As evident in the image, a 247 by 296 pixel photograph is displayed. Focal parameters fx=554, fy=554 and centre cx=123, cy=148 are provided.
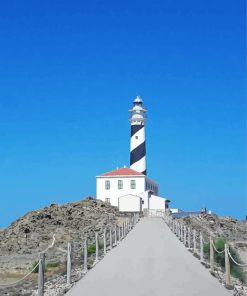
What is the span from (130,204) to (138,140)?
9.73 meters

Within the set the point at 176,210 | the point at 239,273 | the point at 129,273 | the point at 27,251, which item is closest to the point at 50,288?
the point at 129,273

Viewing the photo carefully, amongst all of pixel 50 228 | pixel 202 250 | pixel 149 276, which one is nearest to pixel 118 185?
pixel 50 228

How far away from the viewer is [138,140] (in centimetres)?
5588

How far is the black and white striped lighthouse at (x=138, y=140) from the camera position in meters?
55.3

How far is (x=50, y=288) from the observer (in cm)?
1315

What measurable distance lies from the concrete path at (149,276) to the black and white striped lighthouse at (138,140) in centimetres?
3549

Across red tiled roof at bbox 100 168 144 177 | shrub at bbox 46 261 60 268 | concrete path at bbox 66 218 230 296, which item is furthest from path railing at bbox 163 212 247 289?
red tiled roof at bbox 100 168 144 177

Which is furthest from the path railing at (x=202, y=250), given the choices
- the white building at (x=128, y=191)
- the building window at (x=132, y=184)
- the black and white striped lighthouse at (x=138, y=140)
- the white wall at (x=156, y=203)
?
the black and white striped lighthouse at (x=138, y=140)

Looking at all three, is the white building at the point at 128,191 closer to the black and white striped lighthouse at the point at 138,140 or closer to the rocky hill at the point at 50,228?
the black and white striped lighthouse at the point at 138,140

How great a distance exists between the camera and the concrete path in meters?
11.2

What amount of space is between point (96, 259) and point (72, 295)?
19.6 feet

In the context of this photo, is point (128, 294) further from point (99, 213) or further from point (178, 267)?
point (99, 213)

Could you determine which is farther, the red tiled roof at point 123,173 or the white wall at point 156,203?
the red tiled roof at point 123,173

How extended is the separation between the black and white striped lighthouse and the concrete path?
116ft
